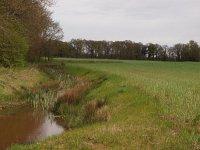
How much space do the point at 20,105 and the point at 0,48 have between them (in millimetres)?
12854

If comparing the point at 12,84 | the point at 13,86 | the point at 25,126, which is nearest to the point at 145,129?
the point at 25,126

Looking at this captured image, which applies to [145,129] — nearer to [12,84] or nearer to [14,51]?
[12,84]

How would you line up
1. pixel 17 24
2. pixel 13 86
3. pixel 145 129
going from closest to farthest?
pixel 145 129, pixel 13 86, pixel 17 24

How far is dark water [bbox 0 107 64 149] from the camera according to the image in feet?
60.9

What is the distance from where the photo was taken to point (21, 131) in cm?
2062

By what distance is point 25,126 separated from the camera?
21.9 m

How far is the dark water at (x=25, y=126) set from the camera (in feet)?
60.9

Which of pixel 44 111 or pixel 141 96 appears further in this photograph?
pixel 44 111

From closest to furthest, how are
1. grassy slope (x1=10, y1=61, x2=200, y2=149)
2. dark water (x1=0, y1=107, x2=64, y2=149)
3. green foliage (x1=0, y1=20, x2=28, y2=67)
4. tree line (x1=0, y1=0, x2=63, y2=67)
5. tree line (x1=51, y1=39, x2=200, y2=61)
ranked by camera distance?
grassy slope (x1=10, y1=61, x2=200, y2=149) → dark water (x1=0, y1=107, x2=64, y2=149) → tree line (x1=0, y1=0, x2=63, y2=67) → green foliage (x1=0, y1=20, x2=28, y2=67) → tree line (x1=51, y1=39, x2=200, y2=61)

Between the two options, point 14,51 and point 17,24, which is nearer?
point 17,24

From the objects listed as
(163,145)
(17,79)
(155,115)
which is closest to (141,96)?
(155,115)

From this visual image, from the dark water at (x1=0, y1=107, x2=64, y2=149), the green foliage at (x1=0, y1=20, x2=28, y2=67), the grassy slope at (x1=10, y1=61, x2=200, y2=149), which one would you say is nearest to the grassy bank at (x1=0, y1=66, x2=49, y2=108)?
the dark water at (x1=0, y1=107, x2=64, y2=149)

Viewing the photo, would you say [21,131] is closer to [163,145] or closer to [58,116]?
[58,116]

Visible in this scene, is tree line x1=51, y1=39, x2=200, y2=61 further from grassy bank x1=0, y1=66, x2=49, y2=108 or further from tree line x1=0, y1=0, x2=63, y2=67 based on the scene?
grassy bank x1=0, y1=66, x2=49, y2=108
